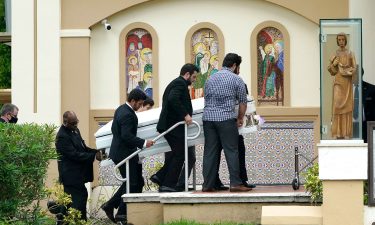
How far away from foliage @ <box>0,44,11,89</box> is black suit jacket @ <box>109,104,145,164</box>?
3056 centimetres

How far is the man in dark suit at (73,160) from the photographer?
60.0 feet

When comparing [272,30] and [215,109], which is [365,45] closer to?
[272,30]

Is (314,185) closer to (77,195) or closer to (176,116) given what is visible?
(176,116)

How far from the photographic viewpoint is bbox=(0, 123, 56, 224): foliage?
44.1ft

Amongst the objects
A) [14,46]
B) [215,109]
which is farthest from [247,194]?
[14,46]

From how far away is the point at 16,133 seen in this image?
13617 mm

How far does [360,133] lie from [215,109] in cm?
288

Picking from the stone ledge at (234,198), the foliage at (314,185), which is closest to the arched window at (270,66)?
the stone ledge at (234,198)

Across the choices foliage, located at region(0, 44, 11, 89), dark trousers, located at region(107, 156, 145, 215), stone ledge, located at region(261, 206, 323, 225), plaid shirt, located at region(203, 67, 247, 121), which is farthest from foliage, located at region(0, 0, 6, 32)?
stone ledge, located at region(261, 206, 323, 225)

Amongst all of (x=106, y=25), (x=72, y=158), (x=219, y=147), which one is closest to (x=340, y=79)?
(x=219, y=147)

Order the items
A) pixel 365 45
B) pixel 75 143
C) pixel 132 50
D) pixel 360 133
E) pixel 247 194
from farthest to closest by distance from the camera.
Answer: pixel 132 50
pixel 365 45
pixel 75 143
pixel 247 194
pixel 360 133

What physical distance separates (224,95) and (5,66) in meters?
32.9

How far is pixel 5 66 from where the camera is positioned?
1948 inches

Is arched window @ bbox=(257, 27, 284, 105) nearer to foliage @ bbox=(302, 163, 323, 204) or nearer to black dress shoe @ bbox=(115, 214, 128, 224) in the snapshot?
black dress shoe @ bbox=(115, 214, 128, 224)
